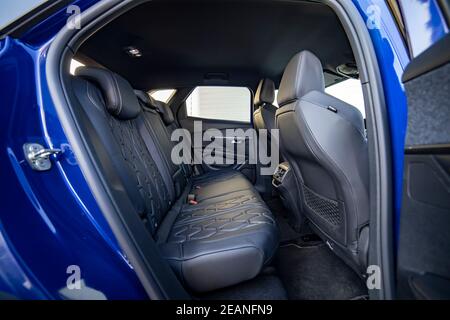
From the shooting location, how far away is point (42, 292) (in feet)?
1.85

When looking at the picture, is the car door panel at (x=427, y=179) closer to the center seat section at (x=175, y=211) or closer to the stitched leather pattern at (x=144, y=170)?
the center seat section at (x=175, y=211)

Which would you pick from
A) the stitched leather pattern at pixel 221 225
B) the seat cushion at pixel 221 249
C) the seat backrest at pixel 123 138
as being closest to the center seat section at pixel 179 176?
the seat backrest at pixel 123 138

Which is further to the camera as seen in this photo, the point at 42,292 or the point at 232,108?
the point at 232,108

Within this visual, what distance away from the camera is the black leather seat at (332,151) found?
861 millimetres

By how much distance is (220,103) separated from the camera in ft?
9.13

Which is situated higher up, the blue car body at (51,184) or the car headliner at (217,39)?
the car headliner at (217,39)

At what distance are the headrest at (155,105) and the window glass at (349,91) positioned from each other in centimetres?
129

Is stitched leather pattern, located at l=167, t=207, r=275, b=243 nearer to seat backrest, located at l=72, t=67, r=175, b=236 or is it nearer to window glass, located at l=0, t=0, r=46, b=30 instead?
seat backrest, located at l=72, t=67, r=175, b=236

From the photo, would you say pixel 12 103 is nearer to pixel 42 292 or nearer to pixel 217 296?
pixel 42 292

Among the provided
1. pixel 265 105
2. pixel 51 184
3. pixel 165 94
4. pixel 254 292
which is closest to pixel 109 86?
pixel 51 184

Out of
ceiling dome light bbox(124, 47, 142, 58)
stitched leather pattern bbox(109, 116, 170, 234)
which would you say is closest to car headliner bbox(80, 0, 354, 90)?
ceiling dome light bbox(124, 47, 142, 58)

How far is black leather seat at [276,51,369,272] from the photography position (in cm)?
86
